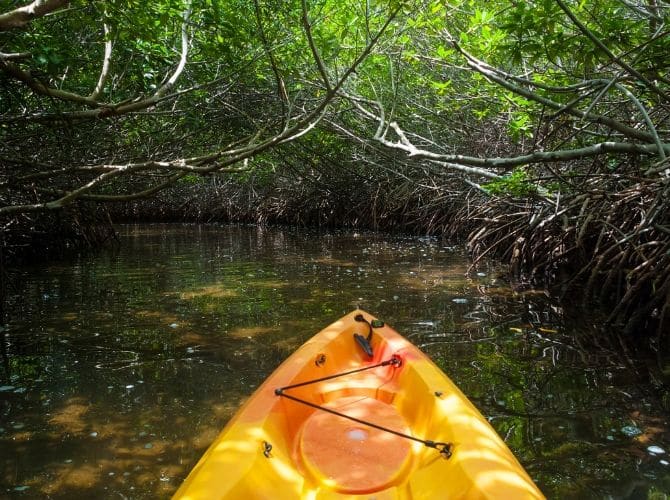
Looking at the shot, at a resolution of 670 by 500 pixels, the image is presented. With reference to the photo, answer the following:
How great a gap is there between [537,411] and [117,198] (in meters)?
3.49

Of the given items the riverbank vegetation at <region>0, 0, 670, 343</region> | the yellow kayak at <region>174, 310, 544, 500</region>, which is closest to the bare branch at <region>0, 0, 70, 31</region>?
the riverbank vegetation at <region>0, 0, 670, 343</region>

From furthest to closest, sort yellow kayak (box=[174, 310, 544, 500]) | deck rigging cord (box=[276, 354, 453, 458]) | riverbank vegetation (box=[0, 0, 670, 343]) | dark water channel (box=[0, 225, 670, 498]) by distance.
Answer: riverbank vegetation (box=[0, 0, 670, 343]) < dark water channel (box=[0, 225, 670, 498]) < deck rigging cord (box=[276, 354, 453, 458]) < yellow kayak (box=[174, 310, 544, 500])

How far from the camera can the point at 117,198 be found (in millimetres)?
4195

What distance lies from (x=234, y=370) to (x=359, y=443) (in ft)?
5.34

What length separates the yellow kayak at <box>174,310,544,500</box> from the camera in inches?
66.3

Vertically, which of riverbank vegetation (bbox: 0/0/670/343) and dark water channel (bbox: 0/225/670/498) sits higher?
riverbank vegetation (bbox: 0/0/670/343)

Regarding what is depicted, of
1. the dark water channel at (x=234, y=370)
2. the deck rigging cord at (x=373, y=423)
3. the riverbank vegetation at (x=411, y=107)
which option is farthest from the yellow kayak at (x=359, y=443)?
the riverbank vegetation at (x=411, y=107)

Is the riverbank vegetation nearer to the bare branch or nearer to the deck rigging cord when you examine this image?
the bare branch

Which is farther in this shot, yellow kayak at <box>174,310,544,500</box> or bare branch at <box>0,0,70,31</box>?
bare branch at <box>0,0,70,31</box>

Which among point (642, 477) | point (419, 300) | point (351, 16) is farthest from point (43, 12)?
point (351, 16)

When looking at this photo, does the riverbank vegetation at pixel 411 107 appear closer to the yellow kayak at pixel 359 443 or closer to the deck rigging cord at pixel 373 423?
the deck rigging cord at pixel 373 423

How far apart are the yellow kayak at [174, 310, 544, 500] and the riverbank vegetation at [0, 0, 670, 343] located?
2039 mm

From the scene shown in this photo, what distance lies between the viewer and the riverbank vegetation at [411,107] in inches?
148

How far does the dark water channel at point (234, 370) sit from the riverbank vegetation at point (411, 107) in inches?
37.2
